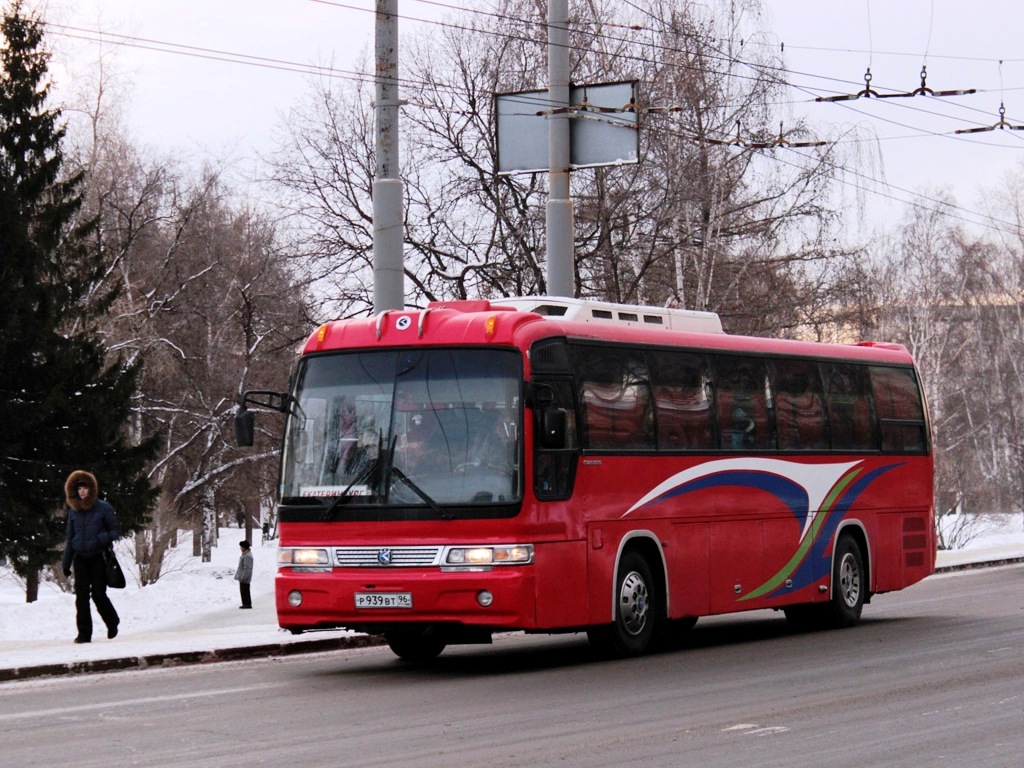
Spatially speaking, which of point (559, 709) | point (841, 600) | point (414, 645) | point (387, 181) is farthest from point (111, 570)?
point (841, 600)

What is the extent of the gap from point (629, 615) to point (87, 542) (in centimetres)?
565

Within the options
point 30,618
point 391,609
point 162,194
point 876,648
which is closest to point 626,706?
point 391,609

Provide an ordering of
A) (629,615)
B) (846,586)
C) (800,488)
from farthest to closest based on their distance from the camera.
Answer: (846,586)
(800,488)
(629,615)

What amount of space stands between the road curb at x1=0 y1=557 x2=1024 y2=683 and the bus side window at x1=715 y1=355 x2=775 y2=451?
425cm

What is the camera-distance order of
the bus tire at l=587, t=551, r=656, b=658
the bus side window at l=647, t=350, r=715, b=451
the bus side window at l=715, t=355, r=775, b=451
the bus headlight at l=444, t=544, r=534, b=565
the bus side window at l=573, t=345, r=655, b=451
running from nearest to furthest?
the bus headlight at l=444, t=544, r=534, b=565 < the bus side window at l=573, t=345, r=655, b=451 < the bus tire at l=587, t=551, r=656, b=658 < the bus side window at l=647, t=350, r=715, b=451 < the bus side window at l=715, t=355, r=775, b=451

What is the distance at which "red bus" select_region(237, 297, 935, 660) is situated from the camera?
14.0 meters

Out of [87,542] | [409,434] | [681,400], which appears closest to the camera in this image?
[409,434]

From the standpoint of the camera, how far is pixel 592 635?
50.8 feet

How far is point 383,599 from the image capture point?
551 inches

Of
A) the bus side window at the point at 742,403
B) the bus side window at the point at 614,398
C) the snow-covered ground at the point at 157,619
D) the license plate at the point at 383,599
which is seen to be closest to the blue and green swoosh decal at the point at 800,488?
the bus side window at the point at 742,403

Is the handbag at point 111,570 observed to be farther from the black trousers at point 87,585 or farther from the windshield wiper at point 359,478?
the windshield wiper at point 359,478

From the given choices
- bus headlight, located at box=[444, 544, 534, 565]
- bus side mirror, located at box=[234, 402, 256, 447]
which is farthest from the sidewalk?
bus headlight, located at box=[444, 544, 534, 565]

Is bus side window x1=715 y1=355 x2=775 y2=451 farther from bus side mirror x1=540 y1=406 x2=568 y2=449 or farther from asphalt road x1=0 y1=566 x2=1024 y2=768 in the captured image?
bus side mirror x1=540 y1=406 x2=568 y2=449

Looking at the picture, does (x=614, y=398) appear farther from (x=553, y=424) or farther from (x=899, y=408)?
(x=899, y=408)
